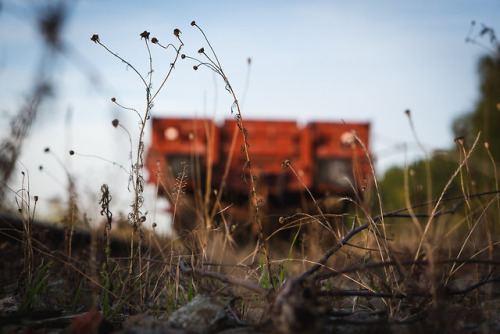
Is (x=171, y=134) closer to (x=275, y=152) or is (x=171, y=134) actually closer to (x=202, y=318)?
(x=275, y=152)

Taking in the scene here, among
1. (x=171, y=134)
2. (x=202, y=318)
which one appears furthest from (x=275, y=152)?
(x=202, y=318)

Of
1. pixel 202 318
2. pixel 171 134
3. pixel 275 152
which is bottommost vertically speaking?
pixel 202 318

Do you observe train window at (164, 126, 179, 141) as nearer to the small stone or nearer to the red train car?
the red train car

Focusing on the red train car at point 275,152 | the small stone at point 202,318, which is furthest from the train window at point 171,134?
the small stone at point 202,318

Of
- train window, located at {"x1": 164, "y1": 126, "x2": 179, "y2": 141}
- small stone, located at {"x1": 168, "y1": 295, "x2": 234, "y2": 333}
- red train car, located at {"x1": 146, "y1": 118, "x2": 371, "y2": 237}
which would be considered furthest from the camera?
train window, located at {"x1": 164, "y1": 126, "x2": 179, "y2": 141}

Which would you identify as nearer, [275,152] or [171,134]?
[171,134]

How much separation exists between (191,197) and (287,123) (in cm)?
218

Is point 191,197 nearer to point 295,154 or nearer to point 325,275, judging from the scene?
point 295,154

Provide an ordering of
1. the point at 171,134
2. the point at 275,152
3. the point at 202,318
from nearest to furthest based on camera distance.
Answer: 1. the point at 202,318
2. the point at 171,134
3. the point at 275,152

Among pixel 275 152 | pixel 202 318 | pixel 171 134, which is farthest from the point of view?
pixel 275 152

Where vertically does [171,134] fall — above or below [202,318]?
above

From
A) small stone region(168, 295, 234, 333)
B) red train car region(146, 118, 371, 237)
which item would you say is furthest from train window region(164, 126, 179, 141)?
small stone region(168, 295, 234, 333)

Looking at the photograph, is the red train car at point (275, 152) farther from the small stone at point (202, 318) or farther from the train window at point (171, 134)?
the small stone at point (202, 318)

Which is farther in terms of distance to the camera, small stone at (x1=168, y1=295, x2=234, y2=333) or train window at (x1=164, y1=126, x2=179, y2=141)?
train window at (x1=164, y1=126, x2=179, y2=141)
